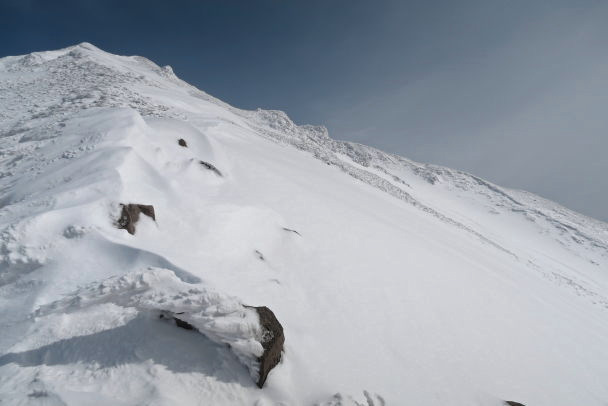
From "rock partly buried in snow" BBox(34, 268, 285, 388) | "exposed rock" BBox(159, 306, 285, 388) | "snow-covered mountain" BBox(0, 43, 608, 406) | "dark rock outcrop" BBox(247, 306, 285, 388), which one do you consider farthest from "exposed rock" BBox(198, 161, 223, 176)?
"dark rock outcrop" BBox(247, 306, 285, 388)

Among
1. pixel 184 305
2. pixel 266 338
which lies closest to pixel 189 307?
pixel 184 305

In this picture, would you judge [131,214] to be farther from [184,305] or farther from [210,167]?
[210,167]

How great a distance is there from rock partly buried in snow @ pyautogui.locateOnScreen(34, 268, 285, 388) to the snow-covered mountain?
0.02 m

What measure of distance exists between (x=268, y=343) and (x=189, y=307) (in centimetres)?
116

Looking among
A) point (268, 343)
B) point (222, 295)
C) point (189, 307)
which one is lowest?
point (268, 343)

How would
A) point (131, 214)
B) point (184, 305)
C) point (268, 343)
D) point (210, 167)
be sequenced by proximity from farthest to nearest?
point (210, 167) → point (131, 214) → point (268, 343) → point (184, 305)

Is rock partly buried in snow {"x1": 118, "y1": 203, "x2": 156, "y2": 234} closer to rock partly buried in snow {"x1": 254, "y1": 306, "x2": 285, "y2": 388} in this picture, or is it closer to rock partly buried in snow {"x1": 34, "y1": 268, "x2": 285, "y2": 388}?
rock partly buried in snow {"x1": 34, "y1": 268, "x2": 285, "y2": 388}

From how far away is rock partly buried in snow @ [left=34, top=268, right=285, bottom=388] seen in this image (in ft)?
11.9

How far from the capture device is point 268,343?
3896mm

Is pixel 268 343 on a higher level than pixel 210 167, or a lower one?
lower

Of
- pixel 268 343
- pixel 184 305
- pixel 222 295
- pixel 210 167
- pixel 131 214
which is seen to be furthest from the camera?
pixel 210 167

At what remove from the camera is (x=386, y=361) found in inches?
213

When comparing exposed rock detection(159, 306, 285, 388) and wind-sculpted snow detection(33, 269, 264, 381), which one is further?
exposed rock detection(159, 306, 285, 388)

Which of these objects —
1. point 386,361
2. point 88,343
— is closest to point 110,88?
point 88,343
